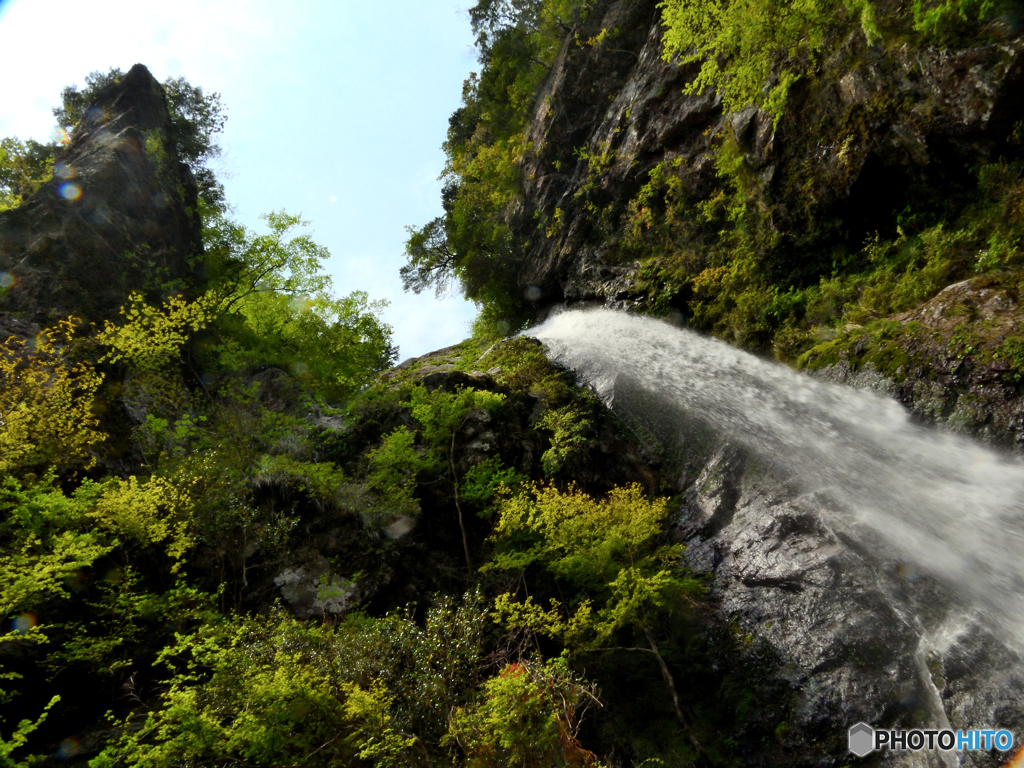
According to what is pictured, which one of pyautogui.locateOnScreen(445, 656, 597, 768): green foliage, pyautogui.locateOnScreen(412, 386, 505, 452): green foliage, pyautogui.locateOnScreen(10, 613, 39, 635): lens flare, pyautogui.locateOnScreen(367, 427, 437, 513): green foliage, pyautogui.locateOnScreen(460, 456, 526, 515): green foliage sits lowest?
pyautogui.locateOnScreen(445, 656, 597, 768): green foliage

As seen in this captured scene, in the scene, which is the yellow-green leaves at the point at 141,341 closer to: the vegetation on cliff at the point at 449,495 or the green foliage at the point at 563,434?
the vegetation on cliff at the point at 449,495

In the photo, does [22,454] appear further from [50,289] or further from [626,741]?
[626,741]

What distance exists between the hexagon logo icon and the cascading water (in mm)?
2355

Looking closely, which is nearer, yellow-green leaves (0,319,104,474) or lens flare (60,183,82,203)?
yellow-green leaves (0,319,104,474)

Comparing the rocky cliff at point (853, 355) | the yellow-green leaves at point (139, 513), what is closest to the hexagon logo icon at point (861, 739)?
the rocky cliff at point (853, 355)

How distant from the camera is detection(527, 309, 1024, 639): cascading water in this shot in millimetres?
7282

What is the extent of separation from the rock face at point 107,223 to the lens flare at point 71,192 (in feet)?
0.11

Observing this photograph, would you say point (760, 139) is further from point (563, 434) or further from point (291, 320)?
point (291, 320)

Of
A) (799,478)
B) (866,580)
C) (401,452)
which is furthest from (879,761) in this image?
(401,452)

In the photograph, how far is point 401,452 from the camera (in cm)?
1291

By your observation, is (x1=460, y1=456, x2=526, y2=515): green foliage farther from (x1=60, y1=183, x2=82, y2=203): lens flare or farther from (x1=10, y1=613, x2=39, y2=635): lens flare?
(x1=60, y1=183, x2=82, y2=203): lens flare

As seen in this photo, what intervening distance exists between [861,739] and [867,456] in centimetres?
510

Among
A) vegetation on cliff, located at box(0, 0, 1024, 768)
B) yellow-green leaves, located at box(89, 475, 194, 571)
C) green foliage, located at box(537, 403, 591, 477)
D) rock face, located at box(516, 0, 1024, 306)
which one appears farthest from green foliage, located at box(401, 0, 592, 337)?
yellow-green leaves, located at box(89, 475, 194, 571)

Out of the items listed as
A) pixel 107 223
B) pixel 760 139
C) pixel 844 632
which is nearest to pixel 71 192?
pixel 107 223
